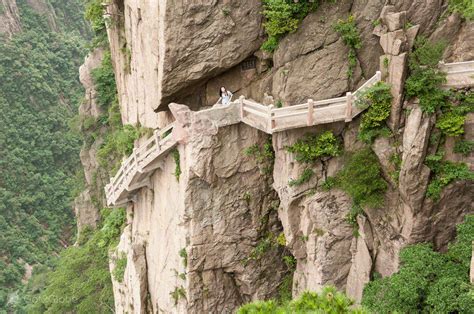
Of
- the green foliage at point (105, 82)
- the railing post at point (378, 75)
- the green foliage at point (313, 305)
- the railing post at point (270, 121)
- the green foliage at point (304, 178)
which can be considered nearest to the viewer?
the green foliage at point (313, 305)

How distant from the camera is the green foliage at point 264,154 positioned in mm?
16062

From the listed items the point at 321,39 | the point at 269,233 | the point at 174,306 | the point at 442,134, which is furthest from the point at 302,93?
the point at 174,306

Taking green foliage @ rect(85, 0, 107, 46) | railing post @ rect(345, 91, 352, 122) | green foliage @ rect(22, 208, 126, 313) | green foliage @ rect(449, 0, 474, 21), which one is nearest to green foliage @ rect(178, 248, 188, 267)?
Result: railing post @ rect(345, 91, 352, 122)

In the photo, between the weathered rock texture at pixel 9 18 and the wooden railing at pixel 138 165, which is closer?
the wooden railing at pixel 138 165

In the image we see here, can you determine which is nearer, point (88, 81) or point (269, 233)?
point (269, 233)

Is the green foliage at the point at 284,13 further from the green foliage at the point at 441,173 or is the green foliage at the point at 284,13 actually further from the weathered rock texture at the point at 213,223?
the green foliage at the point at 441,173

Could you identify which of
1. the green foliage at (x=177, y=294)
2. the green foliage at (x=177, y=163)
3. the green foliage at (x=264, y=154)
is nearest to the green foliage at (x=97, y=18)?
the green foliage at (x=177, y=163)

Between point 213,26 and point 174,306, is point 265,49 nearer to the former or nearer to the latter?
point 213,26

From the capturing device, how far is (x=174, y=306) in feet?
58.3

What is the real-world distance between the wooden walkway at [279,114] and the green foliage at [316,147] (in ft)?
2.12

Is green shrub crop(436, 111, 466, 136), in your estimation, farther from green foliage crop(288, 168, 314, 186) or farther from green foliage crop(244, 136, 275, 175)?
green foliage crop(244, 136, 275, 175)

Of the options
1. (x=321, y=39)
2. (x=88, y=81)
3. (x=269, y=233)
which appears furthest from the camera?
(x=88, y=81)

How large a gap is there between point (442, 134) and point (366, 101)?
2212 millimetres

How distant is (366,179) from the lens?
13852mm
